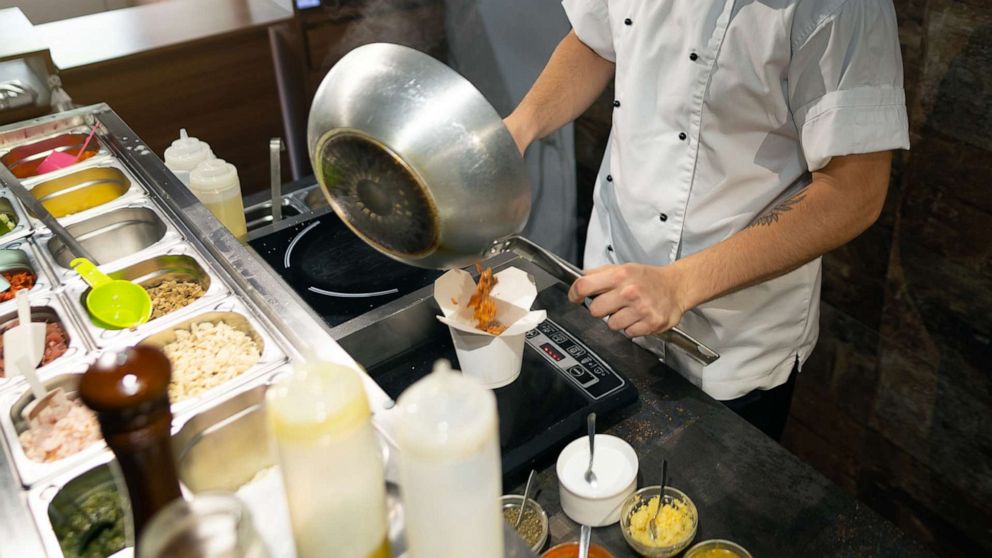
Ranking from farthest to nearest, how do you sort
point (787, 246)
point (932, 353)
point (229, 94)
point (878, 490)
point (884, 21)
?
point (229, 94)
point (878, 490)
point (932, 353)
point (787, 246)
point (884, 21)

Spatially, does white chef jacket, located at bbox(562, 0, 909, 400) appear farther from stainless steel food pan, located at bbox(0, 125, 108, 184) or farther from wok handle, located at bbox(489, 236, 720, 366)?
stainless steel food pan, located at bbox(0, 125, 108, 184)

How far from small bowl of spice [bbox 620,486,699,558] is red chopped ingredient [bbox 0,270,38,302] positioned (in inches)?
49.6

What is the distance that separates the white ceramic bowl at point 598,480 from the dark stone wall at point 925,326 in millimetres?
1297

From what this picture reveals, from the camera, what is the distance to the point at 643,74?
1883mm

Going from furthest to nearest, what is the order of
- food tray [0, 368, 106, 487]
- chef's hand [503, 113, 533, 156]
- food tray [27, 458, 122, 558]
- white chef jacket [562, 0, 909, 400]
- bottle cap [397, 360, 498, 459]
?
chef's hand [503, 113, 533, 156], white chef jacket [562, 0, 909, 400], food tray [0, 368, 106, 487], food tray [27, 458, 122, 558], bottle cap [397, 360, 498, 459]

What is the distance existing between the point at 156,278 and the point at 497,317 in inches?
28.6

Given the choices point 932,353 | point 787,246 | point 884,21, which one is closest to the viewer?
point 884,21

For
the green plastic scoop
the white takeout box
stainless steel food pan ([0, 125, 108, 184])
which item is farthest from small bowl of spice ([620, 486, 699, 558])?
stainless steel food pan ([0, 125, 108, 184])

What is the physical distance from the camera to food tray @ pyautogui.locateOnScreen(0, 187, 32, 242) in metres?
1.73

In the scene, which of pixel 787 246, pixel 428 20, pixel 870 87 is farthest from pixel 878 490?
pixel 428 20

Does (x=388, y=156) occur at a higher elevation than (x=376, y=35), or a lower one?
higher

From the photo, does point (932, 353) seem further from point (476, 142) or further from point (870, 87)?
point (476, 142)

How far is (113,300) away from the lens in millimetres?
1517

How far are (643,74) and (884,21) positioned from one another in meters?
0.54
